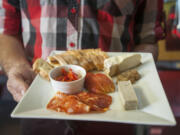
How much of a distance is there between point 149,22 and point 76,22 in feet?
2.20

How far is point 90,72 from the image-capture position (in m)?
1.27

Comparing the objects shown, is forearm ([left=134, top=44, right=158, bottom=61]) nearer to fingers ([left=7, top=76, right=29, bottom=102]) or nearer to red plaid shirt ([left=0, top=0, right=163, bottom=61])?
red plaid shirt ([left=0, top=0, right=163, bottom=61])

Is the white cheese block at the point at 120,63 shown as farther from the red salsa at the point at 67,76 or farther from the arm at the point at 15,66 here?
the arm at the point at 15,66

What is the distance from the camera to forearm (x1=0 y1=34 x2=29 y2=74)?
1499 millimetres

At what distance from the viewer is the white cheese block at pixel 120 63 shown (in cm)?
118

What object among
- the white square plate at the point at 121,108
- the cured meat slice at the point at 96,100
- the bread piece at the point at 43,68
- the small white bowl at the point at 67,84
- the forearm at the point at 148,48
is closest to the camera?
the white square plate at the point at 121,108

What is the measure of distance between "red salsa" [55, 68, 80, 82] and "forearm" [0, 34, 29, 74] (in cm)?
46

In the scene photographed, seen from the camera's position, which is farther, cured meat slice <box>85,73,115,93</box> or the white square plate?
cured meat slice <box>85,73,115,93</box>

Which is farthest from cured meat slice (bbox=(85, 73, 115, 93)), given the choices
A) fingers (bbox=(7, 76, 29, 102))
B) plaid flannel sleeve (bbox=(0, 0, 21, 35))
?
plaid flannel sleeve (bbox=(0, 0, 21, 35))

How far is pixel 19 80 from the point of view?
121 cm

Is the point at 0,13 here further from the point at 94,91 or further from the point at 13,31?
the point at 94,91

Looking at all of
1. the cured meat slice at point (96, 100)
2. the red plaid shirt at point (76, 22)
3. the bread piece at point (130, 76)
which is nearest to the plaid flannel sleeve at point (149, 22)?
the red plaid shirt at point (76, 22)

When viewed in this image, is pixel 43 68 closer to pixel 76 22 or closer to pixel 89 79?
pixel 89 79

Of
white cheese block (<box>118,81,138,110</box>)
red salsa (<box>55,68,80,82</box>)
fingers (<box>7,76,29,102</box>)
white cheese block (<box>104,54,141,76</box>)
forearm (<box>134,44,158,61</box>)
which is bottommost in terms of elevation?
fingers (<box>7,76,29,102</box>)
